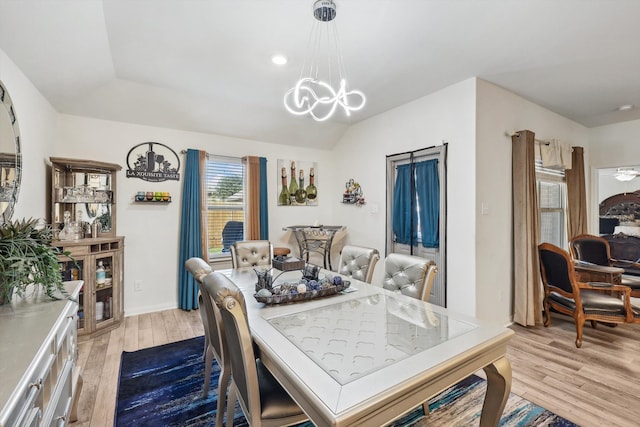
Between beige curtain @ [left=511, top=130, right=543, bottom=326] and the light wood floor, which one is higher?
beige curtain @ [left=511, top=130, right=543, bottom=326]

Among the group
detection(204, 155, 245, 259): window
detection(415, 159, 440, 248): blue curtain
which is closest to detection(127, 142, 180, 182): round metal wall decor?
detection(204, 155, 245, 259): window

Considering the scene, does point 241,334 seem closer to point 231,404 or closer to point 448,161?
point 231,404

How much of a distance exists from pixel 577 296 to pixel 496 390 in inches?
89.5

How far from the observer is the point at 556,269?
3094 millimetres

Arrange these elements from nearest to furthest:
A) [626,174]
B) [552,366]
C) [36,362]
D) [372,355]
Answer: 1. [36,362]
2. [372,355]
3. [552,366]
4. [626,174]

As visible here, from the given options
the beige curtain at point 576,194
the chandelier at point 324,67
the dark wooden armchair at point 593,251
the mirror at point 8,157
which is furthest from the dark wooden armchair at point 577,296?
the mirror at point 8,157

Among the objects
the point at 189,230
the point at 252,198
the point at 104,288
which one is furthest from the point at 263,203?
the point at 104,288

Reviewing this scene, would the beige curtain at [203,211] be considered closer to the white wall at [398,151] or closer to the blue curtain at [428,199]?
the white wall at [398,151]

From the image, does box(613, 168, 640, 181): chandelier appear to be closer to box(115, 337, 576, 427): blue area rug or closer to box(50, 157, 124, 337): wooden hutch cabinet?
box(115, 337, 576, 427): blue area rug

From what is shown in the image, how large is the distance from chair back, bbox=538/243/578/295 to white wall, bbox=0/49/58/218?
16.1 ft

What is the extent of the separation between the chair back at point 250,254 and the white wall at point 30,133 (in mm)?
1708

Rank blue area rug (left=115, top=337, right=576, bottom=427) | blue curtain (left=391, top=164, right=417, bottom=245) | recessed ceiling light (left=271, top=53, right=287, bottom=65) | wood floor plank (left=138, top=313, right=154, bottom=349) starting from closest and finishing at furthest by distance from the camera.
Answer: blue area rug (left=115, top=337, right=576, bottom=427) → recessed ceiling light (left=271, top=53, right=287, bottom=65) → wood floor plank (left=138, top=313, right=154, bottom=349) → blue curtain (left=391, top=164, right=417, bottom=245)

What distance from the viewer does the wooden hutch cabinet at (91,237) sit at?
2.89 m

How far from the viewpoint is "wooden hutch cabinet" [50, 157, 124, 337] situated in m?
2.89
